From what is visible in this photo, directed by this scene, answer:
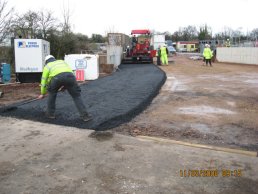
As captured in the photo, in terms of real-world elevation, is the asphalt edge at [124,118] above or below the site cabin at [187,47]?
below

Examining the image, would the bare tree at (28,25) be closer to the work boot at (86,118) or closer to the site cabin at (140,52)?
the site cabin at (140,52)

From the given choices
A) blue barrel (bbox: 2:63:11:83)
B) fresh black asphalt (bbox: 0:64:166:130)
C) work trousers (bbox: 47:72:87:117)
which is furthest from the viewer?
blue barrel (bbox: 2:63:11:83)

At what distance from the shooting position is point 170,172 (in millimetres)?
4777

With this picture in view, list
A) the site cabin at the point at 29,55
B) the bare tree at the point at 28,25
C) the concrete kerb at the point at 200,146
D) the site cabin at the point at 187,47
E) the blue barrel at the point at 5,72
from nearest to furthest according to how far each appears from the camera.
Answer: the concrete kerb at the point at 200,146, the site cabin at the point at 29,55, the blue barrel at the point at 5,72, the bare tree at the point at 28,25, the site cabin at the point at 187,47

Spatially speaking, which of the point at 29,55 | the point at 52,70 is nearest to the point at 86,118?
the point at 52,70

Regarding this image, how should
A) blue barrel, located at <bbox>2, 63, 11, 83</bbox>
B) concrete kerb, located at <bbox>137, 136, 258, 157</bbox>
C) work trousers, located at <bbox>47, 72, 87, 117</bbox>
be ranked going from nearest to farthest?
concrete kerb, located at <bbox>137, 136, 258, 157</bbox>, work trousers, located at <bbox>47, 72, 87, 117</bbox>, blue barrel, located at <bbox>2, 63, 11, 83</bbox>

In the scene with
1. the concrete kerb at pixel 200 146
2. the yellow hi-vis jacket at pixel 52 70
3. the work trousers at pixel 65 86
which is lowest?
the concrete kerb at pixel 200 146

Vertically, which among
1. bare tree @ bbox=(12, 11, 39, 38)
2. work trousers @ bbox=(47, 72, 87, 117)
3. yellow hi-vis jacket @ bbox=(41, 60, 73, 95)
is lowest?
work trousers @ bbox=(47, 72, 87, 117)

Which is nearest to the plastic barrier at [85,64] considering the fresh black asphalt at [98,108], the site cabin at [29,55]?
the site cabin at [29,55]

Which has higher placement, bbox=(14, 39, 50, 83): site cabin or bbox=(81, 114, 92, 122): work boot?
bbox=(14, 39, 50, 83): site cabin

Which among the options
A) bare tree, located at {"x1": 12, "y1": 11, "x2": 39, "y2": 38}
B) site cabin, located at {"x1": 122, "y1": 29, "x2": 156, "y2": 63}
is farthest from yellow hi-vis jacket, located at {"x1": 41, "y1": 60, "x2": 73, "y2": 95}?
site cabin, located at {"x1": 122, "y1": 29, "x2": 156, "y2": 63}

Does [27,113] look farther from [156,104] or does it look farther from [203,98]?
[203,98]

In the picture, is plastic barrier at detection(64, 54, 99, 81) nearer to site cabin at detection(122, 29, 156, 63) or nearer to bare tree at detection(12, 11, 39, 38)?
bare tree at detection(12, 11, 39, 38)
